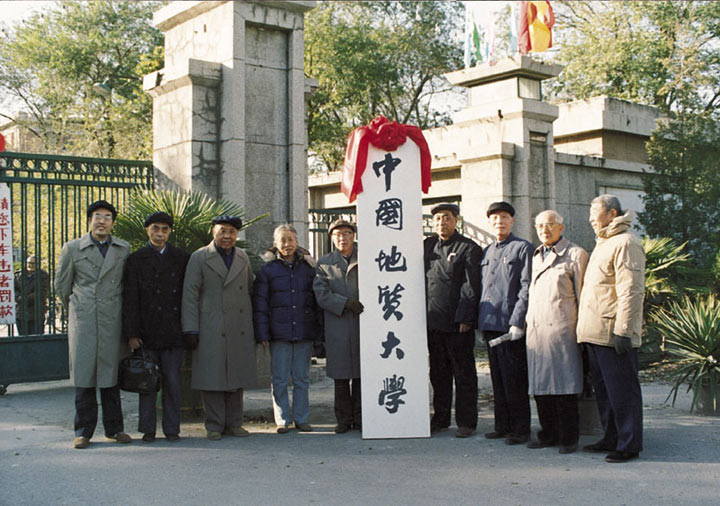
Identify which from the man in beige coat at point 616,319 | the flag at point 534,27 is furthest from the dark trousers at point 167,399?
the flag at point 534,27

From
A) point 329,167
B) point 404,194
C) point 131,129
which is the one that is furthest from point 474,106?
point 329,167

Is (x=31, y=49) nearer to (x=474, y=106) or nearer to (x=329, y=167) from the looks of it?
(x=329, y=167)

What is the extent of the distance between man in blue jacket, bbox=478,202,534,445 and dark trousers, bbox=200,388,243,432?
7.07 feet

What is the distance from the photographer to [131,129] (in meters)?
24.5

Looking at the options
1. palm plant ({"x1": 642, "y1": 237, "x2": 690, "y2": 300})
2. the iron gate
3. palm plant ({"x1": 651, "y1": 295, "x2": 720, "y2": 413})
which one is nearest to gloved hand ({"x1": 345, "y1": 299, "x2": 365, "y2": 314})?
palm plant ({"x1": 651, "y1": 295, "x2": 720, "y2": 413})

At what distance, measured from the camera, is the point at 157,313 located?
6.39m

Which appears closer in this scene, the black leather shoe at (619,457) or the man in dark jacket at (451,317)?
the black leather shoe at (619,457)

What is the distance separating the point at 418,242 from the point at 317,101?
21493 millimetres

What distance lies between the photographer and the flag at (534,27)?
1359 cm

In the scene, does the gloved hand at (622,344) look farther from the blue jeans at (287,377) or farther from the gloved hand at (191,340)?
the gloved hand at (191,340)

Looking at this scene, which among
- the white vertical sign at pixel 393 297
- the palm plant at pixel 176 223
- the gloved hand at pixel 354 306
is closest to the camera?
the white vertical sign at pixel 393 297

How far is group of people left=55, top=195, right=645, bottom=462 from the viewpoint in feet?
18.8

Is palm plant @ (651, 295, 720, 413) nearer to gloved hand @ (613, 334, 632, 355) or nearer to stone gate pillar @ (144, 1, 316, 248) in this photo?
gloved hand @ (613, 334, 632, 355)

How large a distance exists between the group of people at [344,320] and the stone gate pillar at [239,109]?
226cm
